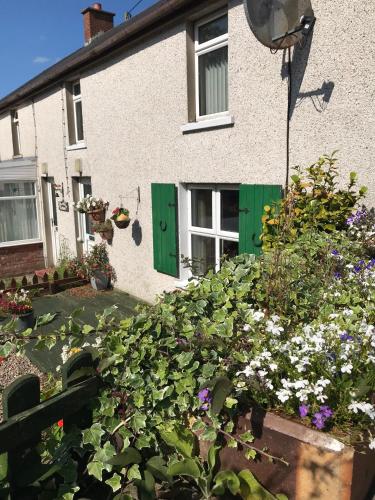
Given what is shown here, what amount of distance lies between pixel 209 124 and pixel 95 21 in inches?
355

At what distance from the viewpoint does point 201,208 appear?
20.9ft

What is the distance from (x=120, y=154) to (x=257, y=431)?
22.1 feet

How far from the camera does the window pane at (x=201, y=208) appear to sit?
6234 millimetres

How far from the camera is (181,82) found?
19.8 feet

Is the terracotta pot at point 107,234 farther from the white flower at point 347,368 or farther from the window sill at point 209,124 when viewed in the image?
the white flower at point 347,368

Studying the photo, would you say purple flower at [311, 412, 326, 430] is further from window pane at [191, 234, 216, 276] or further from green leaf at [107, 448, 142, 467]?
window pane at [191, 234, 216, 276]

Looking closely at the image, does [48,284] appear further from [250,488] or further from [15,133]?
[250,488]

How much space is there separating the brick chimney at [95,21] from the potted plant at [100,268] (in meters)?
7.25

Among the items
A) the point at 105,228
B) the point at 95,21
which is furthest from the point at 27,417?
the point at 95,21

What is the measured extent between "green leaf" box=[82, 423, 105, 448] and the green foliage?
8.57ft

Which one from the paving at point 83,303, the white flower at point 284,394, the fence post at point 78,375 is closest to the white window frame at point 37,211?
the paving at point 83,303

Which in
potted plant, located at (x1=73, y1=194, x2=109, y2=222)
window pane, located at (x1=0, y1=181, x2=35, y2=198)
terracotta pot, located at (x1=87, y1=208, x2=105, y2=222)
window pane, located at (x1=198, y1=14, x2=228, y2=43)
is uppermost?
window pane, located at (x1=198, y1=14, x2=228, y2=43)

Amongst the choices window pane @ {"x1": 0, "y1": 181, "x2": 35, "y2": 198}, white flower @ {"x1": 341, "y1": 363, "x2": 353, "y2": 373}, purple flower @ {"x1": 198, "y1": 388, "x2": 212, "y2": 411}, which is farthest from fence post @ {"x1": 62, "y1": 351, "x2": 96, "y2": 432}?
window pane @ {"x1": 0, "y1": 181, "x2": 35, "y2": 198}

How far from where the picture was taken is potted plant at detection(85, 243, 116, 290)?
8.56 metres
